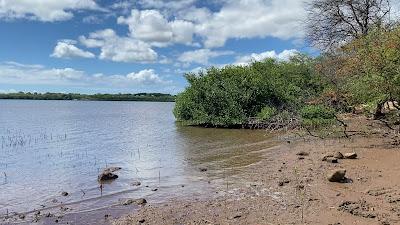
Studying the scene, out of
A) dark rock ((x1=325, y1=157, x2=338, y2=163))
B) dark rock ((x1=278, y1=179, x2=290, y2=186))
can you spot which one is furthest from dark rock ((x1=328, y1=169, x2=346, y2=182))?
dark rock ((x1=325, y1=157, x2=338, y2=163))

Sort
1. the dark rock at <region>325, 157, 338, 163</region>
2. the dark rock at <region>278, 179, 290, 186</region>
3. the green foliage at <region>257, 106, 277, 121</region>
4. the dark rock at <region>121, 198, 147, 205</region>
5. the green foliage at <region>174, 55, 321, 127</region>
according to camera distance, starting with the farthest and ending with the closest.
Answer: the green foliage at <region>174, 55, 321, 127</region> → the green foliage at <region>257, 106, 277, 121</region> → the dark rock at <region>325, 157, 338, 163</region> → the dark rock at <region>278, 179, 290, 186</region> → the dark rock at <region>121, 198, 147, 205</region>

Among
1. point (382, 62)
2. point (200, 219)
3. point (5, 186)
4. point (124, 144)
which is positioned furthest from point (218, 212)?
point (124, 144)

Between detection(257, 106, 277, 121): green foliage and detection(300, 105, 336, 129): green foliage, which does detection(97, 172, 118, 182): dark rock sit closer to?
detection(300, 105, 336, 129): green foliage

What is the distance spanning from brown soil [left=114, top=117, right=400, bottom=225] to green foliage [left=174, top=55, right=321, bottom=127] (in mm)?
17700

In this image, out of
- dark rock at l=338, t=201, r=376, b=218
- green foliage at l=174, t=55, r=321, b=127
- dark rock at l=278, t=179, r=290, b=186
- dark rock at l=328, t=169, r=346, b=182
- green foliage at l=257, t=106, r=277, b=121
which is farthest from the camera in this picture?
green foliage at l=174, t=55, r=321, b=127

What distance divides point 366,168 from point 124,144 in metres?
15.2

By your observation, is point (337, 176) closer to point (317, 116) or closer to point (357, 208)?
point (357, 208)

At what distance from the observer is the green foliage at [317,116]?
24.6 metres

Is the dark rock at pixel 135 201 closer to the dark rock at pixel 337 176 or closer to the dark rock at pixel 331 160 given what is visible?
the dark rock at pixel 337 176

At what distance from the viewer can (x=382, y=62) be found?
15.6 m

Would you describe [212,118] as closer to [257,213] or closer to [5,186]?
[5,186]

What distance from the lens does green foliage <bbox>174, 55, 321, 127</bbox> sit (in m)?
33.6

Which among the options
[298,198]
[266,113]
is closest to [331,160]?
[298,198]

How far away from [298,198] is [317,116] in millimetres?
16977
